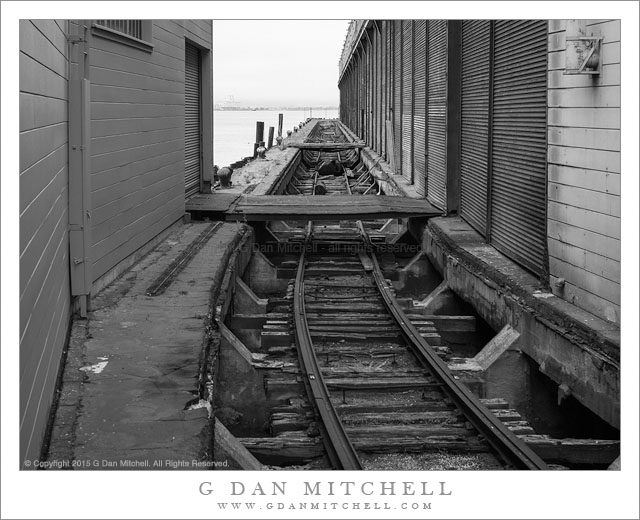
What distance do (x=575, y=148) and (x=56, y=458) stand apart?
4.90 meters

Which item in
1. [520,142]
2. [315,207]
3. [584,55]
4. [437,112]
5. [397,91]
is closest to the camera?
[584,55]

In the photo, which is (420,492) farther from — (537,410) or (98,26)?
(98,26)

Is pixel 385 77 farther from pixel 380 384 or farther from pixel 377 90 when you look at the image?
pixel 380 384

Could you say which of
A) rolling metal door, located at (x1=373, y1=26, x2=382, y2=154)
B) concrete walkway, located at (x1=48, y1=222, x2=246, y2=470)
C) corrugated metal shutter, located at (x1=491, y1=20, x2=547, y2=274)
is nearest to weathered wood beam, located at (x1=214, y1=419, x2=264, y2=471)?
concrete walkway, located at (x1=48, y1=222, x2=246, y2=470)

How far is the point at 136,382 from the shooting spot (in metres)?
6.01

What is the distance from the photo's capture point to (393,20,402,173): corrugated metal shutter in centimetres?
2255

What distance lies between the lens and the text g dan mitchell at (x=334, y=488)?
12.6 ft

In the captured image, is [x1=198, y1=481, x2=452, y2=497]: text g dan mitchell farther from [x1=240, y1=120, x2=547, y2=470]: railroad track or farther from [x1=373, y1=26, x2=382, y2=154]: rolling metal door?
[x1=373, y1=26, x2=382, y2=154]: rolling metal door

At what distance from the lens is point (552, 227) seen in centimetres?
830

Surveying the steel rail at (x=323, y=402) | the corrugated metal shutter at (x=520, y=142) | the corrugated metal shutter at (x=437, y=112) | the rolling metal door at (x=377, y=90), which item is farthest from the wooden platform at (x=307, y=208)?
the rolling metal door at (x=377, y=90)

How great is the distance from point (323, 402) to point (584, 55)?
10.8 feet

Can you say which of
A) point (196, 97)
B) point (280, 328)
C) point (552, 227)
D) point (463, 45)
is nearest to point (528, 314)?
point (552, 227)

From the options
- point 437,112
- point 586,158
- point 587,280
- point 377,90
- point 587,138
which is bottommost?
point 587,280

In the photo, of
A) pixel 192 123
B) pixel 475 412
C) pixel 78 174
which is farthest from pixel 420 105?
pixel 475 412
